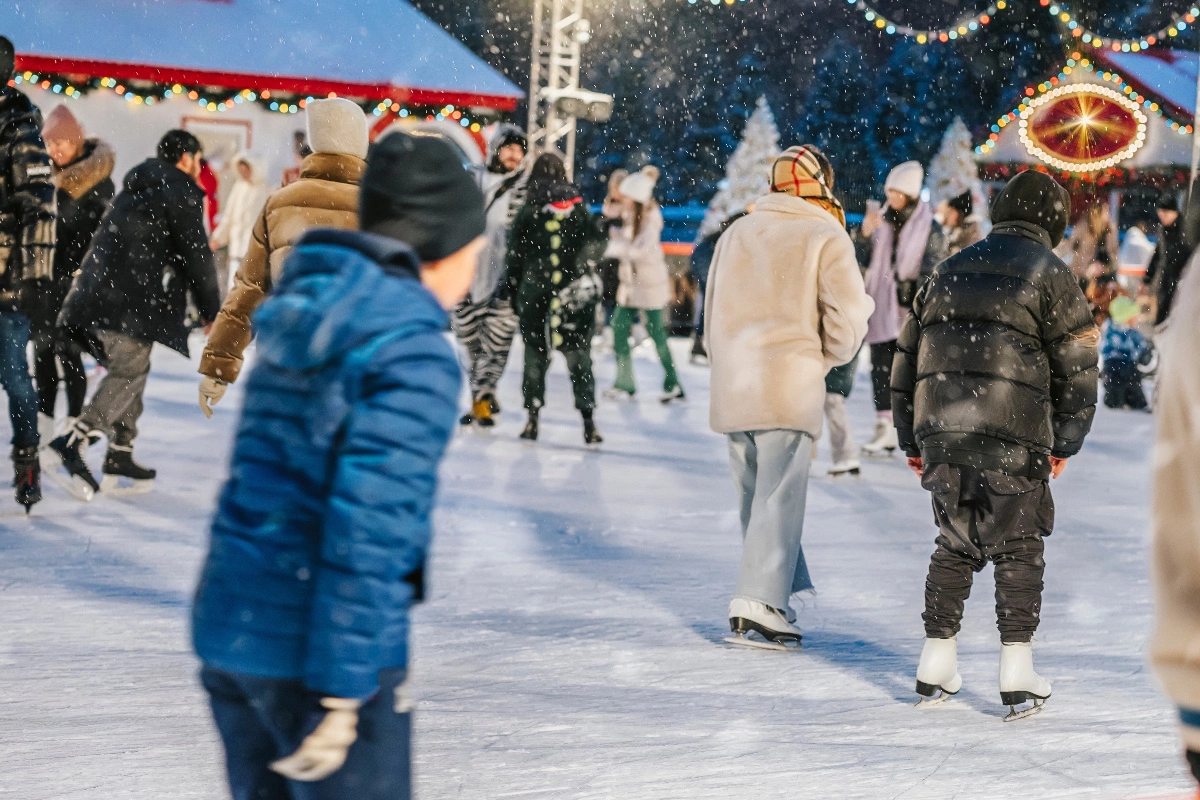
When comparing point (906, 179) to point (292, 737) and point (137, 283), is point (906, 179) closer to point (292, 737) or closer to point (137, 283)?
point (137, 283)

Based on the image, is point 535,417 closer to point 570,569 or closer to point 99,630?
point 570,569

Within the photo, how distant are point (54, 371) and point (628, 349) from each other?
531 cm

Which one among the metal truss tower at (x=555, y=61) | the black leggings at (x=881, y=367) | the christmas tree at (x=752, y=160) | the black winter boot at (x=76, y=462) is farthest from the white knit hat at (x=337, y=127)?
the christmas tree at (x=752, y=160)

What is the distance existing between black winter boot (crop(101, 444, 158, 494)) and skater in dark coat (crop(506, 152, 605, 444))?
232 centimetres

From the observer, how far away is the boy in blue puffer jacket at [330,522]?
188 cm

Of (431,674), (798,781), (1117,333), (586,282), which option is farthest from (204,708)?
(1117,333)

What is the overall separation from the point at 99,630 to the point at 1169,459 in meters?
3.93

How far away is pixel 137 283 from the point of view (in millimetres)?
6844

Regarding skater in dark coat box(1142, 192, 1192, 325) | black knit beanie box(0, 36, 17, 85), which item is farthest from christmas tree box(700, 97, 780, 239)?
black knit beanie box(0, 36, 17, 85)

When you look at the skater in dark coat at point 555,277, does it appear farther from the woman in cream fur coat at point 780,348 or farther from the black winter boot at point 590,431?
the woman in cream fur coat at point 780,348

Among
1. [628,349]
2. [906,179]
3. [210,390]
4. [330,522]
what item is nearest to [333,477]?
[330,522]

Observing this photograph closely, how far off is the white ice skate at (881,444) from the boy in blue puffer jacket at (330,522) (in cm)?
775

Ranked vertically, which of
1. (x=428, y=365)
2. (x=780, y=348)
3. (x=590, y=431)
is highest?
(x=428, y=365)

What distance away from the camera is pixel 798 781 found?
3.57m
